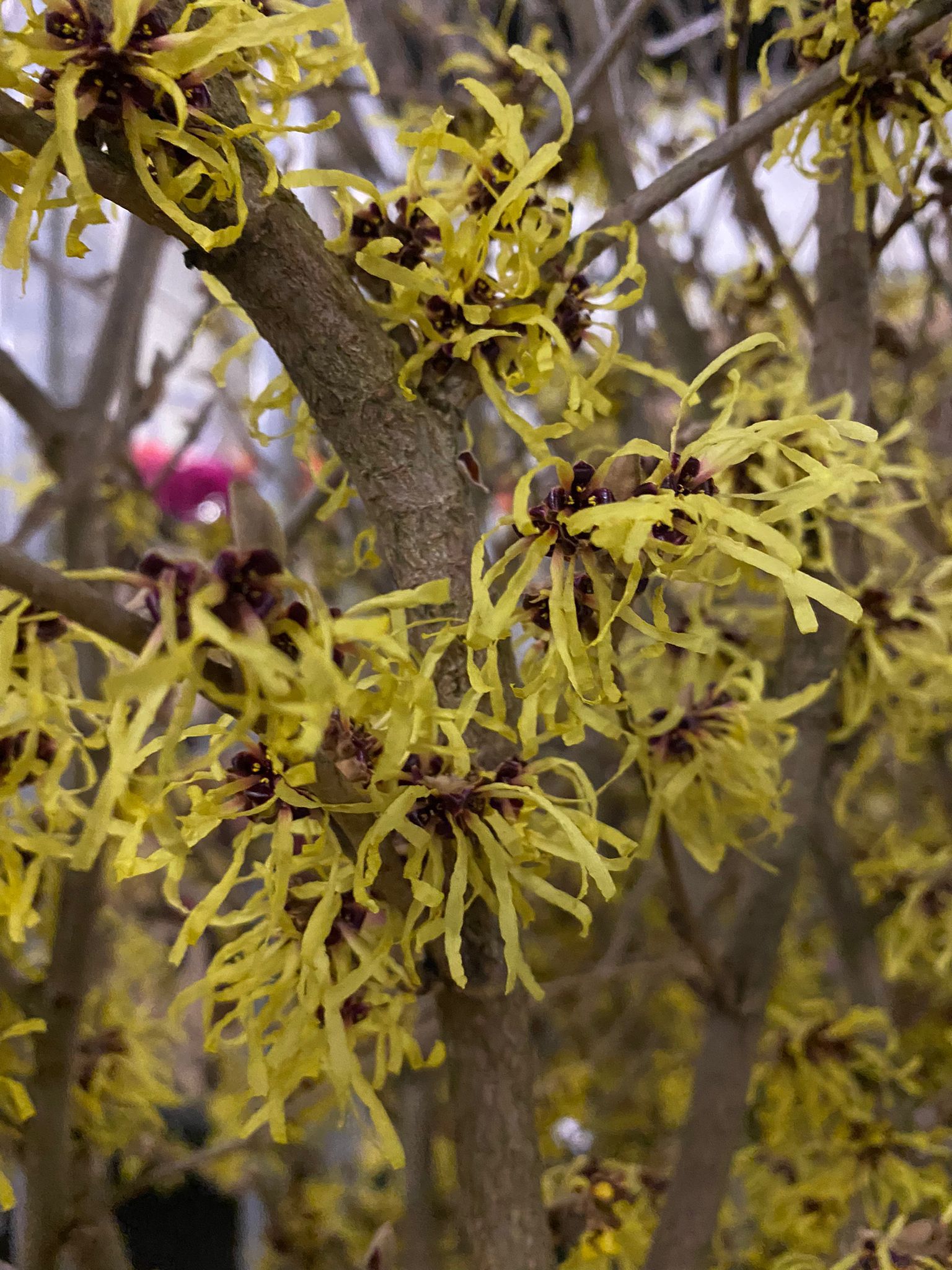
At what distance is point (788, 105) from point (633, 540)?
231 millimetres

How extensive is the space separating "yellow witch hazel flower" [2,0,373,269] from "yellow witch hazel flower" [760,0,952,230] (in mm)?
225

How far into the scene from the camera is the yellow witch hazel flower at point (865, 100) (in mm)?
392

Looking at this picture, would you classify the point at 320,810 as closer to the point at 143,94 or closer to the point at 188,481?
the point at 143,94

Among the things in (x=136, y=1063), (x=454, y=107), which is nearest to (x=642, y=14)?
(x=454, y=107)

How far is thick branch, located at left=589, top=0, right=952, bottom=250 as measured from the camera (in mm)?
375

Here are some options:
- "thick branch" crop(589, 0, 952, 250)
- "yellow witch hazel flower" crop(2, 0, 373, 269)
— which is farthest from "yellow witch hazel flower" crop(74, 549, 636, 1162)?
"thick branch" crop(589, 0, 952, 250)

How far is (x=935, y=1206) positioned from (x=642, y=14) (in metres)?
0.82

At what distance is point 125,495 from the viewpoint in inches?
35.9

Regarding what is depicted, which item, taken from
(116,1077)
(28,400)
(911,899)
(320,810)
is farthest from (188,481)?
(320,810)

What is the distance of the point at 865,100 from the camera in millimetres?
409

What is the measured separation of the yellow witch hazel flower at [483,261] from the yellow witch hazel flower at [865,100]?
4.5 inches

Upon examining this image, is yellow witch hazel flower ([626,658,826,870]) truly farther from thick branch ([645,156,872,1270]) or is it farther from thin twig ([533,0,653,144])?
thin twig ([533,0,653,144])

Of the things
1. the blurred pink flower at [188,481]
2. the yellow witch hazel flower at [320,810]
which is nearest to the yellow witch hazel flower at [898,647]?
the yellow witch hazel flower at [320,810]

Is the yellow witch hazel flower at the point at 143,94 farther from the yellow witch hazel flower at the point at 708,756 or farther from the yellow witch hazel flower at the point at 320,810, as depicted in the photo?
the yellow witch hazel flower at the point at 708,756
